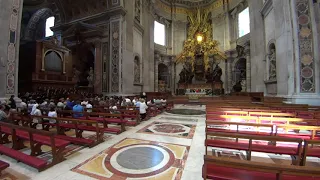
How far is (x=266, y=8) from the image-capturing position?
36.4 ft

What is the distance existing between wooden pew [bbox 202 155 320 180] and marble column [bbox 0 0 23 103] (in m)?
7.99

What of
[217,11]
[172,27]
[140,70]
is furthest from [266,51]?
[172,27]

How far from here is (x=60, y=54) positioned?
12.3 meters

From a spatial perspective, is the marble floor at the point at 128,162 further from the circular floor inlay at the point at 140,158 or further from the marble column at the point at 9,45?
the marble column at the point at 9,45

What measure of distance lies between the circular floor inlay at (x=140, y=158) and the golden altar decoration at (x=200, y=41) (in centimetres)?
1788

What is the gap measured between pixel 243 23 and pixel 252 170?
826 inches

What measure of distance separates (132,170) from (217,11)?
2366 cm

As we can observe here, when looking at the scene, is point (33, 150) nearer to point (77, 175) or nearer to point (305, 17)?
point (77, 175)

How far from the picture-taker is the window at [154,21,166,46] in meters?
21.3

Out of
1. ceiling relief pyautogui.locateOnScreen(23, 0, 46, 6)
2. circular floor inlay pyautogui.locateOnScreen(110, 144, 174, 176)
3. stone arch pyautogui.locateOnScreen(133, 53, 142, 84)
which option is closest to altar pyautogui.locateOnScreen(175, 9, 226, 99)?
stone arch pyautogui.locateOnScreen(133, 53, 142, 84)

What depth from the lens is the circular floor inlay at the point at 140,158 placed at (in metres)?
2.58

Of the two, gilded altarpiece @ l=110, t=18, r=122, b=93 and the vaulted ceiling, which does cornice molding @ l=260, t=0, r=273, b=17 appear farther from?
the vaulted ceiling

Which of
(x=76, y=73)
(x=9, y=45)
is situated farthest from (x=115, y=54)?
(x=9, y=45)

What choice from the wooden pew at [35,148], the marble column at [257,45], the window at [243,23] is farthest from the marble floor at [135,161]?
the window at [243,23]
